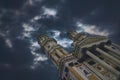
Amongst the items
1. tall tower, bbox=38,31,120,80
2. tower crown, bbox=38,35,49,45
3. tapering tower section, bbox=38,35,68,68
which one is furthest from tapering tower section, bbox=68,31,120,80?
tower crown, bbox=38,35,49,45

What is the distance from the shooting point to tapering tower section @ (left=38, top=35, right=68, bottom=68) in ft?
218

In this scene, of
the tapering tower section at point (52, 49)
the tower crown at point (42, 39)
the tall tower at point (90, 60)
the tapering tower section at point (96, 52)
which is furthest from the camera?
the tower crown at point (42, 39)

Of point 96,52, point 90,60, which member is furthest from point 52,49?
point 96,52

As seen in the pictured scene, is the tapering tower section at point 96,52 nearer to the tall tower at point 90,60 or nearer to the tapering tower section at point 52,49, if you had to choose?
the tall tower at point 90,60

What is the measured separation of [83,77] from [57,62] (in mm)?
15552

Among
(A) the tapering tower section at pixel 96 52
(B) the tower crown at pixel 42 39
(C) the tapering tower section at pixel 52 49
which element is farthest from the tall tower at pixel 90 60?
(B) the tower crown at pixel 42 39

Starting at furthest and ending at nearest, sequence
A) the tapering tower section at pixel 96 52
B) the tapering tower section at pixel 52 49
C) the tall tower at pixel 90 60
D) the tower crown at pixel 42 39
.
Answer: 1. the tower crown at pixel 42 39
2. the tapering tower section at pixel 52 49
3. the tapering tower section at pixel 96 52
4. the tall tower at pixel 90 60

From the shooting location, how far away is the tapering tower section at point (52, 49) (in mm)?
66444

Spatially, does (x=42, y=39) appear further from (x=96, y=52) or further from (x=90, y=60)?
(x=96, y=52)

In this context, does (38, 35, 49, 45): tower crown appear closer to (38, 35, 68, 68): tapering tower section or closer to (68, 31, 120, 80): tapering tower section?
(38, 35, 68, 68): tapering tower section

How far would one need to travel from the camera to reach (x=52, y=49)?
70.3 meters

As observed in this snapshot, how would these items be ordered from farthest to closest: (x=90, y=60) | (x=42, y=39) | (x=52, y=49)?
(x=42, y=39)
(x=52, y=49)
(x=90, y=60)

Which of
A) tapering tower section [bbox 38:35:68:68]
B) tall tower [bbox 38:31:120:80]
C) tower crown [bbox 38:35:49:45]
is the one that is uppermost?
tower crown [bbox 38:35:49:45]

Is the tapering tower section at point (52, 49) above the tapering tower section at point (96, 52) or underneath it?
above
